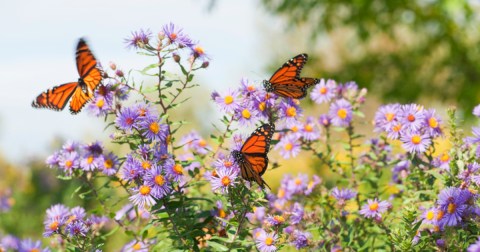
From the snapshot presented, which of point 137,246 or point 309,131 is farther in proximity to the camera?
point 309,131

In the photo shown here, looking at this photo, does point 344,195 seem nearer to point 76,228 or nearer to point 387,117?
point 387,117

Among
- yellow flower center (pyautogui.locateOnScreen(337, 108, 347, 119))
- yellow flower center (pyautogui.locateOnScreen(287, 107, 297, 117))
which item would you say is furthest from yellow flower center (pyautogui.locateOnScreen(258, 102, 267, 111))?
yellow flower center (pyautogui.locateOnScreen(337, 108, 347, 119))

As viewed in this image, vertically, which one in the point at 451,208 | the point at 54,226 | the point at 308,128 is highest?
the point at 308,128

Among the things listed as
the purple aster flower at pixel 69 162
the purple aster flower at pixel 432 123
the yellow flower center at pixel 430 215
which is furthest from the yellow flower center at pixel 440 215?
the purple aster flower at pixel 69 162

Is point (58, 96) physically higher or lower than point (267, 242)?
higher

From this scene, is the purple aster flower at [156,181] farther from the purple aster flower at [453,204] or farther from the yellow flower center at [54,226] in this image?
the purple aster flower at [453,204]

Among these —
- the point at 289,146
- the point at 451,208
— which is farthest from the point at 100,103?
the point at 451,208
